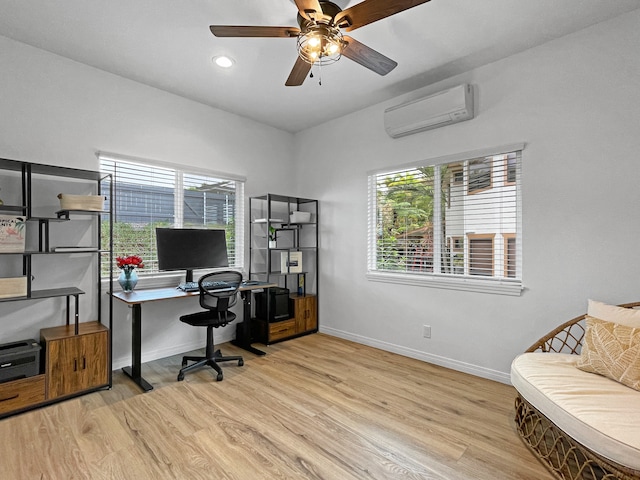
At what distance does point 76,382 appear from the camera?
101 inches

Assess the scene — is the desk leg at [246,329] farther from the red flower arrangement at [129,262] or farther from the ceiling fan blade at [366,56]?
the ceiling fan blade at [366,56]

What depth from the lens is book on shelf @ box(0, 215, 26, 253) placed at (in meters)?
2.36

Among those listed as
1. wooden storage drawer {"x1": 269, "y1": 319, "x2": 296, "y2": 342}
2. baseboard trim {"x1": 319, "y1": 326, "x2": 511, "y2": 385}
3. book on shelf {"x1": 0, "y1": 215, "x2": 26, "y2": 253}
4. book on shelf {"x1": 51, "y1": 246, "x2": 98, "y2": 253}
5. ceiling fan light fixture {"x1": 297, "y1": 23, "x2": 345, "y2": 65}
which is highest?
ceiling fan light fixture {"x1": 297, "y1": 23, "x2": 345, "y2": 65}

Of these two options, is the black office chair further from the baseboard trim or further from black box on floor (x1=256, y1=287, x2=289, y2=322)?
the baseboard trim

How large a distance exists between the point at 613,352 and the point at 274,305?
2.99 m

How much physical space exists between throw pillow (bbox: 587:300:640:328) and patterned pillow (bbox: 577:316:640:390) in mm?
42

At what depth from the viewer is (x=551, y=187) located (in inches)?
104

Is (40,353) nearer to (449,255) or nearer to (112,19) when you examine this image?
(112,19)

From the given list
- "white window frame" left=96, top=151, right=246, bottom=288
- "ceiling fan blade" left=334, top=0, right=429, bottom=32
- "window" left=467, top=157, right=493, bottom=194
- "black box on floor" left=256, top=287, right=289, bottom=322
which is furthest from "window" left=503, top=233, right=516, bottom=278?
"white window frame" left=96, top=151, right=246, bottom=288

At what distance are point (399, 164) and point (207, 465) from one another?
3.06 m

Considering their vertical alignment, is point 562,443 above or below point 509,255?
below

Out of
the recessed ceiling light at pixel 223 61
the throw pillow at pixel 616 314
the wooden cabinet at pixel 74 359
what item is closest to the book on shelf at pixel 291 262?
the wooden cabinet at pixel 74 359

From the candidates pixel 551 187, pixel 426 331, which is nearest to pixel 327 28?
pixel 551 187

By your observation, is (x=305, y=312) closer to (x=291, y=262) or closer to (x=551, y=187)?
(x=291, y=262)
